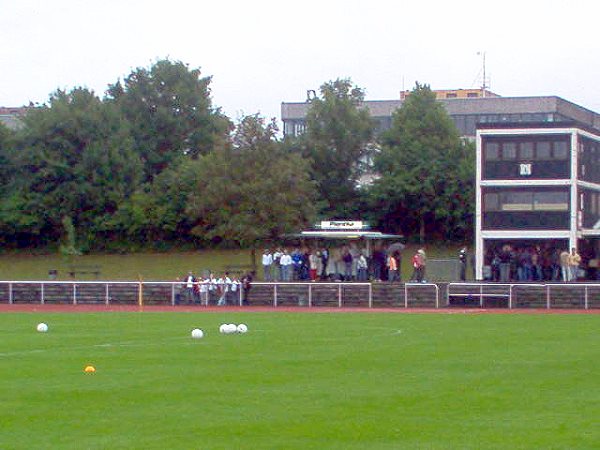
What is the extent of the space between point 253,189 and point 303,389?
48.8 meters

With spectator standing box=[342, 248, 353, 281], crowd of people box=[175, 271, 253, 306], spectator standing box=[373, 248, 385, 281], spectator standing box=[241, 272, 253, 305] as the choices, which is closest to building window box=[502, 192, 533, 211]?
spectator standing box=[373, 248, 385, 281]

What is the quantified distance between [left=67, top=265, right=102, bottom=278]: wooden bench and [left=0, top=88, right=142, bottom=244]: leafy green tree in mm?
9740

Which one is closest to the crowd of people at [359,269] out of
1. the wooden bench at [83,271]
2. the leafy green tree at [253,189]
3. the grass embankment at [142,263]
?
the leafy green tree at [253,189]

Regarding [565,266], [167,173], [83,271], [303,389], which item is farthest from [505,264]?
[303,389]

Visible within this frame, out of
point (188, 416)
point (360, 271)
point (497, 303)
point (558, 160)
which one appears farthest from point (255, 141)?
point (188, 416)

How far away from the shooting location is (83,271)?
69.2 meters

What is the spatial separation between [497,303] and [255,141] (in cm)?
2333

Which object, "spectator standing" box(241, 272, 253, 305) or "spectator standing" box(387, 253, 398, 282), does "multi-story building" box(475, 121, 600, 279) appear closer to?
"spectator standing" box(387, 253, 398, 282)

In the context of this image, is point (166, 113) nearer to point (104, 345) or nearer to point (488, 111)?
point (488, 111)

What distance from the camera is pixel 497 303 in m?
50.2

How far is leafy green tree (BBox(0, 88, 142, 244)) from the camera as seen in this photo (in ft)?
269

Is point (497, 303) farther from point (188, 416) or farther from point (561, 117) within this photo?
point (561, 117)

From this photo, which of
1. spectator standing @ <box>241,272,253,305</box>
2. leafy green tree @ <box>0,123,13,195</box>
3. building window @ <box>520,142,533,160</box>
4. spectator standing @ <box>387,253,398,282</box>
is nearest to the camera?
spectator standing @ <box>241,272,253,305</box>

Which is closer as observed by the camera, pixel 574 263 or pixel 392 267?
pixel 574 263
